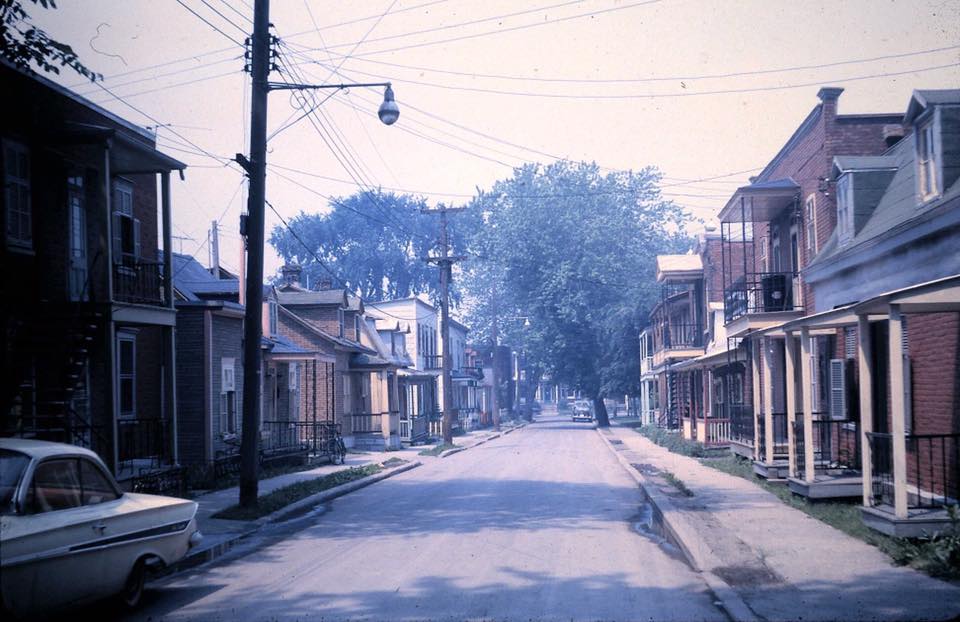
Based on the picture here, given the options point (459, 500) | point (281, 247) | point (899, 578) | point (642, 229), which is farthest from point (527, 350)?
point (899, 578)

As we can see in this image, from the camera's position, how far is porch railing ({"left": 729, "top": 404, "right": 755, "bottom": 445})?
23.0 metres

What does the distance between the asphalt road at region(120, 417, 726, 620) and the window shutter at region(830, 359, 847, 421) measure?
489 cm

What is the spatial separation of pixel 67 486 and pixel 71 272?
31.1 ft

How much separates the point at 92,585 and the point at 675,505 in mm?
10539

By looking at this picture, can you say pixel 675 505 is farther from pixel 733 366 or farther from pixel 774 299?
pixel 733 366

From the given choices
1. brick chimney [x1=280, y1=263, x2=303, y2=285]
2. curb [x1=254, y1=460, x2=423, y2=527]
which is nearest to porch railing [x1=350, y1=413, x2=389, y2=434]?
brick chimney [x1=280, y1=263, x2=303, y2=285]

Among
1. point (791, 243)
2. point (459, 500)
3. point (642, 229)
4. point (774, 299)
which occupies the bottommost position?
point (459, 500)

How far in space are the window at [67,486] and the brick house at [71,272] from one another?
5.71 metres

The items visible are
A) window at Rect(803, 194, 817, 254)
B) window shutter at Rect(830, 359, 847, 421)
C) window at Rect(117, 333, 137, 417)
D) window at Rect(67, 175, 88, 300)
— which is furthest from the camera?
window at Rect(803, 194, 817, 254)

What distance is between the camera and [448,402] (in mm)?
39531

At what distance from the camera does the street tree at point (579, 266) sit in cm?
5603

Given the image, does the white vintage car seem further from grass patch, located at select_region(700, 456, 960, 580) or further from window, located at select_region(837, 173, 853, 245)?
window, located at select_region(837, 173, 853, 245)

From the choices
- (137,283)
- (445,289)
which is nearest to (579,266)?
(445,289)

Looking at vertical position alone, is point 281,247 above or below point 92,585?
above
